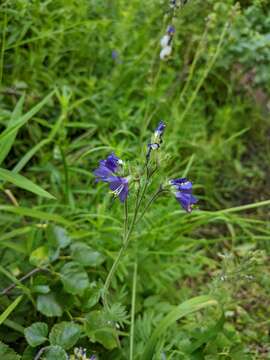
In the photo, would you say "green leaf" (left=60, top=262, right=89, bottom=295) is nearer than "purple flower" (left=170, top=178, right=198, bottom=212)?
No

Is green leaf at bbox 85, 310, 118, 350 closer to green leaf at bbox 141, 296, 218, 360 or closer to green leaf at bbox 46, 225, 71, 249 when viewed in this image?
green leaf at bbox 141, 296, 218, 360

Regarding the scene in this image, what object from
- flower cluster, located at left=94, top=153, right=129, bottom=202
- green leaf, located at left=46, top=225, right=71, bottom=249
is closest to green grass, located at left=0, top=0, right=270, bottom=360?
green leaf, located at left=46, top=225, right=71, bottom=249

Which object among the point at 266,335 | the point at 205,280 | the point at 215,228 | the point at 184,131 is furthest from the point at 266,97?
Result: the point at 266,335

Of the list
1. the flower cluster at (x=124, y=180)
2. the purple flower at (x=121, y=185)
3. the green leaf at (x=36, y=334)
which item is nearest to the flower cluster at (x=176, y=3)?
the flower cluster at (x=124, y=180)

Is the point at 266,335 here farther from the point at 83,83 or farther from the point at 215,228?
the point at 83,83

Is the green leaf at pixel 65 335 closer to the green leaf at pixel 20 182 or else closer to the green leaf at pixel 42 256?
the green leaf at pixel 42 256

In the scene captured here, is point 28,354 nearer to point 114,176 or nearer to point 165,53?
point 114,176

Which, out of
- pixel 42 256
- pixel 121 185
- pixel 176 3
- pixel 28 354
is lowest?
pixel 28 354

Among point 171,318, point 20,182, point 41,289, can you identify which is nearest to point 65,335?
point 41,289
